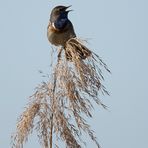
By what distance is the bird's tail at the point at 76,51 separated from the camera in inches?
144

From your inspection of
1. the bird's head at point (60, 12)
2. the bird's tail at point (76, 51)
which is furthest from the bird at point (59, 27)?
the bird's tail at point (76, 51)

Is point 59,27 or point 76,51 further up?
point 59,27

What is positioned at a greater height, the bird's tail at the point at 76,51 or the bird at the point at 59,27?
the bird at the point at 59,27

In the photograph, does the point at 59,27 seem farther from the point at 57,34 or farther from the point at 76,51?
the point at 76,51

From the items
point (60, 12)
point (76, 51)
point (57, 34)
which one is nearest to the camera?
point (76, 51)

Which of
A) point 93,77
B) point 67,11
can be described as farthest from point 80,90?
point 67,11

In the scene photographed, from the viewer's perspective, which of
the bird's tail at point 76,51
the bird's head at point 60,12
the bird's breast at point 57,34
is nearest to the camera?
the bird's tail at point 76,51

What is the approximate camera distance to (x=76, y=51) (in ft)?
12.3

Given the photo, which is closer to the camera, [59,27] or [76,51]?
[76,51]

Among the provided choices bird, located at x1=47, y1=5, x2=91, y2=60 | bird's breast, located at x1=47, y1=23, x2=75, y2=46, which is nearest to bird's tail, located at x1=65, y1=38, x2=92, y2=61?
bird, located at x1=47, y1=5, x2=91, y2=60

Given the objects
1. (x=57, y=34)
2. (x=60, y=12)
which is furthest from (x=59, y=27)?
(x=60, y=12)

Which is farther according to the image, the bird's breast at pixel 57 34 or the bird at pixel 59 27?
the bird's breast at pixel 57 34

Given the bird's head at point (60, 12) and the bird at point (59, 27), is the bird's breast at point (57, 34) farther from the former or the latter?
the bird's head at point (60, 12)

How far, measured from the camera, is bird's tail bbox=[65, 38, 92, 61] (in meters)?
3.66
